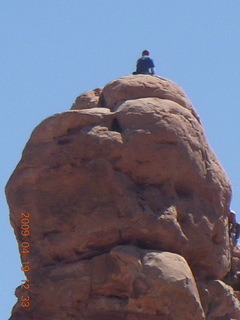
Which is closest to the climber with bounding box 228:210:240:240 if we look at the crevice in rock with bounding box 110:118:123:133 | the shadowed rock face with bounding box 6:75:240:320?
the shadowed rock face with bounding box 6:75:240:320

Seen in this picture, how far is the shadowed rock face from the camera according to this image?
80.7ft

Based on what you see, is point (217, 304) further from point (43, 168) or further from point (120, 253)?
point (43, 168)

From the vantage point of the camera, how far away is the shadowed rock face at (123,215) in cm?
2461

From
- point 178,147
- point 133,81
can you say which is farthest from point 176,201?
point 133,81

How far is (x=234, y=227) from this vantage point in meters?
27.7

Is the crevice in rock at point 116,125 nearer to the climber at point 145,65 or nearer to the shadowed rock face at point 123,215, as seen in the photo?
the shadowed rock face at point 123,215

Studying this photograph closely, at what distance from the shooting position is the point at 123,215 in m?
25.3

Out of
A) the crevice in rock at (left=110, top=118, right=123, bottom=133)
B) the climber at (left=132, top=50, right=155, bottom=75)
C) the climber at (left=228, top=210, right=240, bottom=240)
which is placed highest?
the climber at (left=132, top=50, right=155, bottom=75)

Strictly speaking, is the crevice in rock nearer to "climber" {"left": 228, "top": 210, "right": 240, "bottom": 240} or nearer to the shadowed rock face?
the shadowed rock face
